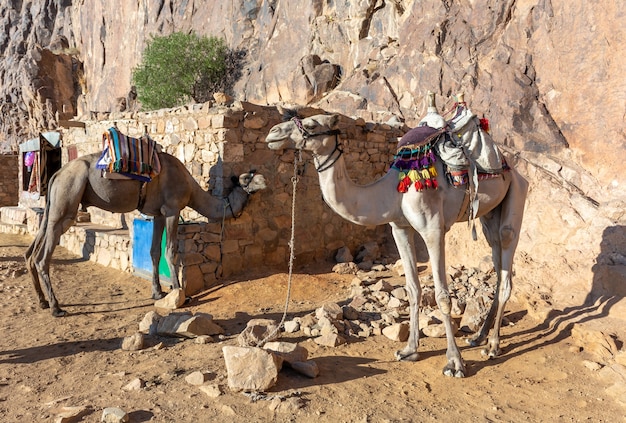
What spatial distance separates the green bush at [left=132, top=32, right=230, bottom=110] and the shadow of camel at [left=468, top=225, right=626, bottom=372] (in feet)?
78.0

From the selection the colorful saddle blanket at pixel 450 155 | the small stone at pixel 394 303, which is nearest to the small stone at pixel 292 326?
the small stone at pixel 394 303

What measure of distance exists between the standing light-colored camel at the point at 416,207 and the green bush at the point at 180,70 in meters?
24.2

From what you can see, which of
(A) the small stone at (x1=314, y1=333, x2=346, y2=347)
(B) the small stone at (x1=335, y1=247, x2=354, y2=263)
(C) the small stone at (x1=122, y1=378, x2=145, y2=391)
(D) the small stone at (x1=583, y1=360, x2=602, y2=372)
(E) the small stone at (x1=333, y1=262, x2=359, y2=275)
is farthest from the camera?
(B) the small stone at (x1=335, y1=247, x2=354, y2=263)

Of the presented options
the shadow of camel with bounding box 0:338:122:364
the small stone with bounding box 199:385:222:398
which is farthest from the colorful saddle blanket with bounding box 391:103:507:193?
the shadow of camel with bounding box 0:338:122:364

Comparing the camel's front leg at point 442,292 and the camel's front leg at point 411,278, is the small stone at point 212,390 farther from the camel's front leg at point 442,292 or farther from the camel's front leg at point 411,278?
the camel's front leg at point 442,292

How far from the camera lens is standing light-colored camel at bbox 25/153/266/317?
5969 mm

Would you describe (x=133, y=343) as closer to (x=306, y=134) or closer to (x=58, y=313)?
(x=58, y=313)

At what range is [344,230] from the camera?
363 inches

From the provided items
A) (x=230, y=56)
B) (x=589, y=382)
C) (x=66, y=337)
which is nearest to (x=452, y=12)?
(x=589, y=382)

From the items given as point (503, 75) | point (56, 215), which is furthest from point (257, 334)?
point (503, 75)

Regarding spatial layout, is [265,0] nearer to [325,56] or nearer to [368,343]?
[325,56]

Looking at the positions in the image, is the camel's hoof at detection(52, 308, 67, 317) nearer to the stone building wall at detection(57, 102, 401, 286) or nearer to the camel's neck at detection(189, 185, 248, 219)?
the stone building wall at detection(57, 102, 401, 286)

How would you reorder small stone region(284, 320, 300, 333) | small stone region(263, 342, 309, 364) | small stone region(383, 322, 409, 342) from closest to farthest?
small stone region(263, 342, 309, 364), small stone region(383, 322, 409, 342), small stone region(284, 320, 300, 333)

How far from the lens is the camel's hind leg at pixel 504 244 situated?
464cm
